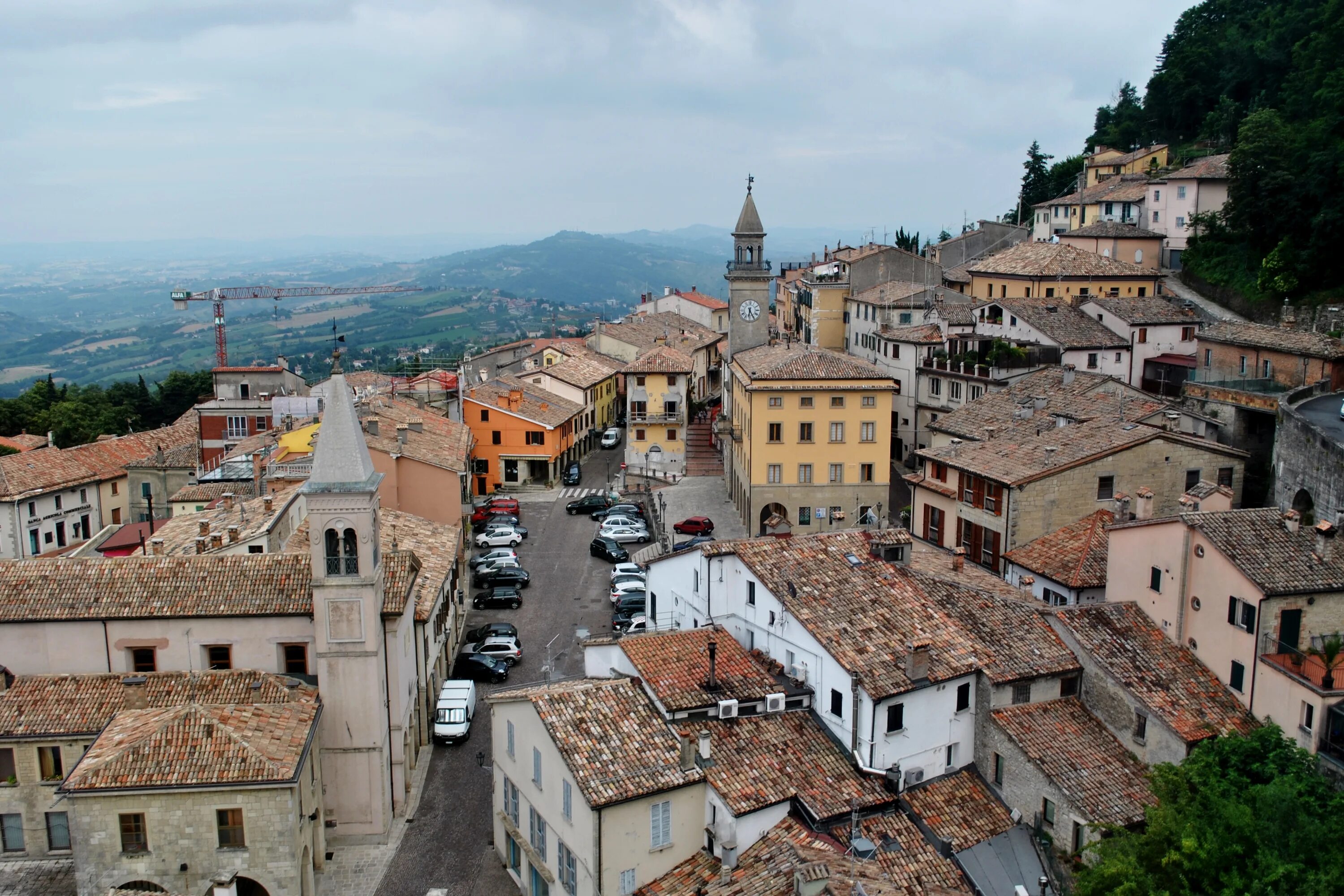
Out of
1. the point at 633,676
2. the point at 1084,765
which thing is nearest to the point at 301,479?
the point at 633,676

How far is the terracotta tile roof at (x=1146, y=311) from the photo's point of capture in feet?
171

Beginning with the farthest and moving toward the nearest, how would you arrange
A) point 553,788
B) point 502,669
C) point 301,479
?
point 301,479, point 502,669, point 553,788

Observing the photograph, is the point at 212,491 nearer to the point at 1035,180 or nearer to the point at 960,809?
the point at 960,809

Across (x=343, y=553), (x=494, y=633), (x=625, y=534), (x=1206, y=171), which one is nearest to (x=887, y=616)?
(x=343, y=553)

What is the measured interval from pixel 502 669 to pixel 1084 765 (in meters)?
18.9

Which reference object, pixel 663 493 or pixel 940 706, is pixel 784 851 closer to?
Result: pixel 940 706

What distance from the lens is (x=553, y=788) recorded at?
24.1m

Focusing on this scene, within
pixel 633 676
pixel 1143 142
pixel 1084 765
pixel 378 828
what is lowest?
pixel 378 828

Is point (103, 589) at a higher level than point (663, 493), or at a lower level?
higher

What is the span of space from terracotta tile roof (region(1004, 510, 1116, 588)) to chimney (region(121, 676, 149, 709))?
80.7 feet

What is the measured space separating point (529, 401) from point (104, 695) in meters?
42.1

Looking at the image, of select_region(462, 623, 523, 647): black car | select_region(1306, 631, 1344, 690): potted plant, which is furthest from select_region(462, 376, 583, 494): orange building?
select_region(1306, 631, 1344, 690): potted plant

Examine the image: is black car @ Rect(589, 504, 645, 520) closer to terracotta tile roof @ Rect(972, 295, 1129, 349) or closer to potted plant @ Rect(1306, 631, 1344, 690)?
terracotta tile roof @ Rect(972, 295, 1129, 349)

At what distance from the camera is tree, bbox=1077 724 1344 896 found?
65.0 ft
